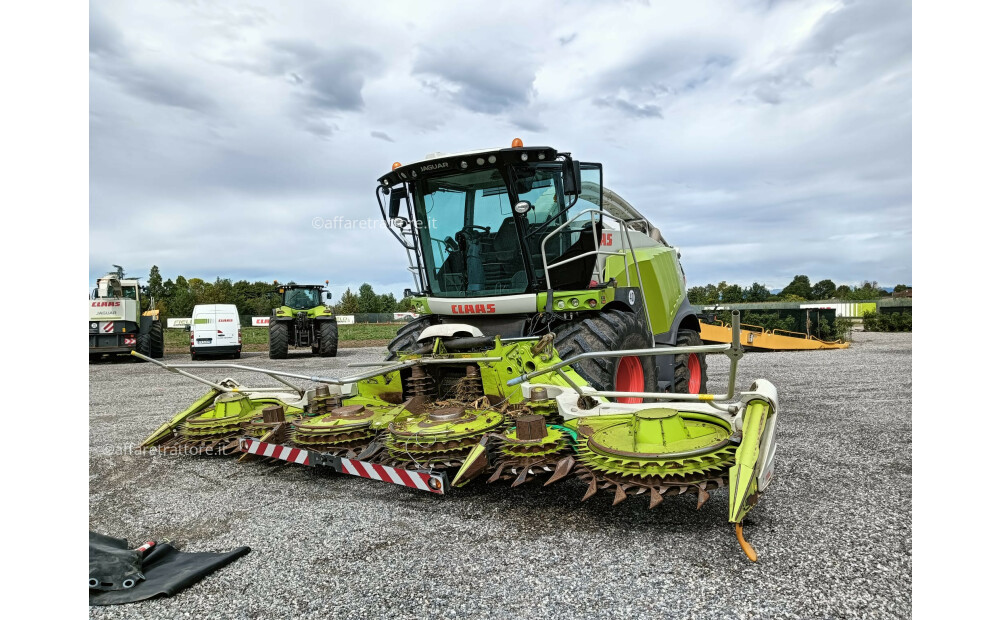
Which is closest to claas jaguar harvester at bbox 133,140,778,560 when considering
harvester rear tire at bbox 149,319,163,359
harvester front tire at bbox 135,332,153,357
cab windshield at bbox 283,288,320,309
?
cab windshield at bbox 283,288,320,309

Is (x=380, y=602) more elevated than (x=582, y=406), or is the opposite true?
(x=582, y=406)

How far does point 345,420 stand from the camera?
3.85m

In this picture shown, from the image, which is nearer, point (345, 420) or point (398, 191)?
point (345, 420)

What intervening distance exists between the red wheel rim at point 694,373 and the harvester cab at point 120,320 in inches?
572

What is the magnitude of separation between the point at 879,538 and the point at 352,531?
2.79 m

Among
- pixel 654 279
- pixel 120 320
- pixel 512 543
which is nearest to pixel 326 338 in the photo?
pixel 120 320

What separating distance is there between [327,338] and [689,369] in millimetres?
13177

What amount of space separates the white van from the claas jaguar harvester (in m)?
13.9

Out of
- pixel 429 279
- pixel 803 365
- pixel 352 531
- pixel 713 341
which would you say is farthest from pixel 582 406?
pixel 713 341

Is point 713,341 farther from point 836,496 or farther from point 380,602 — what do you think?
point 380,602

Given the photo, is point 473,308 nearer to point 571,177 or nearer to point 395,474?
point 571,177

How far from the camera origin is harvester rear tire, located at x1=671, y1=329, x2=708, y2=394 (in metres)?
6.71

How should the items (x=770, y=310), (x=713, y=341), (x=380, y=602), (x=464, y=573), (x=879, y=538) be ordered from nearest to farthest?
1. (x=380, y=602)
2. (x=464, y=573)
3. (x=879, y=538)
4. (x=713, y=341)
5. (x=770, y=310)

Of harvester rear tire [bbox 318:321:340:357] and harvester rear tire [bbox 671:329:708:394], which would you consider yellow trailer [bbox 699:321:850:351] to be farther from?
harvester rear tire [bbox 318:321:340:357]
